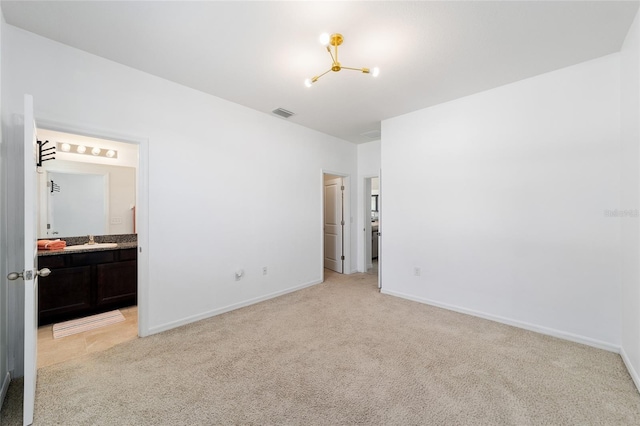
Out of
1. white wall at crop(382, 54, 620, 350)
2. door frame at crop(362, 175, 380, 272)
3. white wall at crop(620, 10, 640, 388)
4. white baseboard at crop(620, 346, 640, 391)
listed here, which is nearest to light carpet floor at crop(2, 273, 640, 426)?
white baseboard at crop(620, 346, 640, 391)

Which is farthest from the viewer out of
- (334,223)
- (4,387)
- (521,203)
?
(334,223)

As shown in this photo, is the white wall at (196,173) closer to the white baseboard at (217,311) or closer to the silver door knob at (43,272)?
the white baseboard at (217,311)

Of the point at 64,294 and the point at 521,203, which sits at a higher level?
the point at 521,203

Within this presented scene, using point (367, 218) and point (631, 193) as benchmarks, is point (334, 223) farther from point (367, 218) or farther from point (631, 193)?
point (631, 193)

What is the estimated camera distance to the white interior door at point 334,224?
5.51m

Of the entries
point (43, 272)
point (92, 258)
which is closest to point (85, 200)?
point (92, 258)

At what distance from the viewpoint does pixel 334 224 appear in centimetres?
565

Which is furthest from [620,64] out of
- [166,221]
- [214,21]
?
[166,221]

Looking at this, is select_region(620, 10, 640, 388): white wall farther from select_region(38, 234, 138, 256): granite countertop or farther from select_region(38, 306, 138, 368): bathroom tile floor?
select_region(38, 234, 138, 256): granite countertop

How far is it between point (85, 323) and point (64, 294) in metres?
0.42

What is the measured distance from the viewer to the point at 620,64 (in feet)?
7.93

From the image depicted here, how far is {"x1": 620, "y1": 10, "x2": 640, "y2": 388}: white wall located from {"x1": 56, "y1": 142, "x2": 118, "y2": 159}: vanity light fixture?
233 inches

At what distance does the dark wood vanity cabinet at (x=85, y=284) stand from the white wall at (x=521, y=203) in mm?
3858

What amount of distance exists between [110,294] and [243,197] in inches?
83.3
